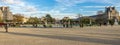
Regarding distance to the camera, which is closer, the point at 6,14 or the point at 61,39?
the point at 61,39

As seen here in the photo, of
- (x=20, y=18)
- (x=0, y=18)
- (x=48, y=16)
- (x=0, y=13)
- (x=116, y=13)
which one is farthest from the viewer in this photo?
(x=48, y=16)

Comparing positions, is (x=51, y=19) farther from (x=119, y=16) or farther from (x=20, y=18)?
(x=119, y=16)

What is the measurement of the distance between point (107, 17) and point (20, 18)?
51411 millimetres

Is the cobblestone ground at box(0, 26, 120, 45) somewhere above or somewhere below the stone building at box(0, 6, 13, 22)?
below

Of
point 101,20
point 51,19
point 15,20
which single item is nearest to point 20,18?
point 15,20

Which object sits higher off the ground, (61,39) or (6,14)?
(6,14)

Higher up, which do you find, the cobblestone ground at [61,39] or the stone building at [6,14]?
the stone building at [6,14]

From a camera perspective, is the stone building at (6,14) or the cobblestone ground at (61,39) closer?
the cobblestone ground at (61,39)

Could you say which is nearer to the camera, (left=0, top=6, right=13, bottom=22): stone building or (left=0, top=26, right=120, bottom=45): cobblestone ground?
(left=0, top=26, right=120, bottom=45): cobblestone ground

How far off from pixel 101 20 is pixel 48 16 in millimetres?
36042

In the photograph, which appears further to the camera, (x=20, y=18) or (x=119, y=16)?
(x=119, y=16)

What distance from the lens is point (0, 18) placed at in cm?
12225

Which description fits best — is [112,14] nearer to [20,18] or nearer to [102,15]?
[102,15]

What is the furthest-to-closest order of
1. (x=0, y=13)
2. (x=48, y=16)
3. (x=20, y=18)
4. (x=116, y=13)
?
(x=48, y=16) < (x=116, y=13) < (x=20, y=18) < (x=0, y=13)
